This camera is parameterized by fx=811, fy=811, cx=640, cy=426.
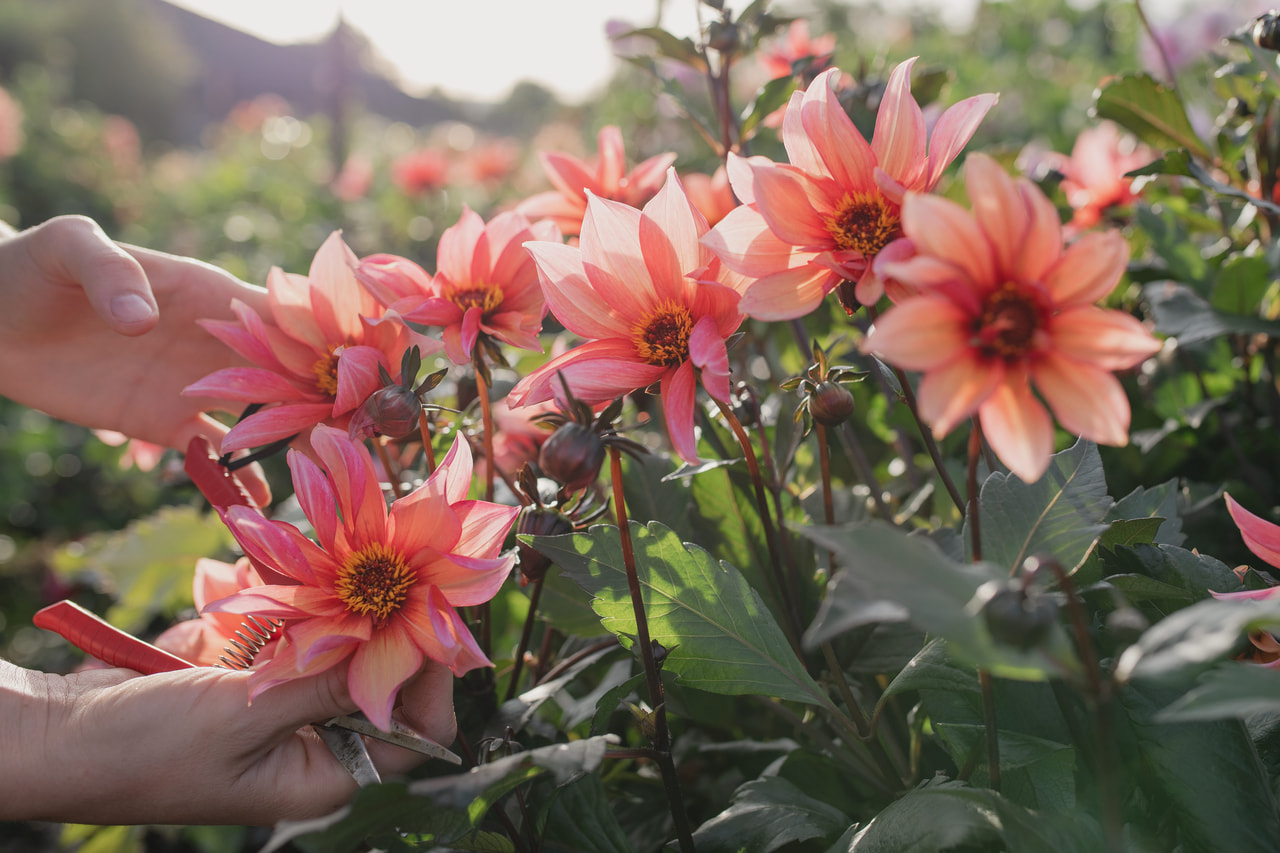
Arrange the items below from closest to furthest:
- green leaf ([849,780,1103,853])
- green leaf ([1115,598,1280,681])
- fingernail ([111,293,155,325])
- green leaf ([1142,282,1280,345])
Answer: green leaf ([1115,598,1280,681])
green leaf ([849,780,1103,853])
fingernail ([111,293,155,325])
green leaf ([1142,282,1280,345])

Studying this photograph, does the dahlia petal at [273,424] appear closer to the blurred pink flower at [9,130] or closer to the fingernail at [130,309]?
the fingernail at [130,309]

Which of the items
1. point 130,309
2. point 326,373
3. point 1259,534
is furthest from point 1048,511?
point 130,309

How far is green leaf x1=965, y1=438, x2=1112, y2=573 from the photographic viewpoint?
0.62m

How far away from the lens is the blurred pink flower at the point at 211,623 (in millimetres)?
830

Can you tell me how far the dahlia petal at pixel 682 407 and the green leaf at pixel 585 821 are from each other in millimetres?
385

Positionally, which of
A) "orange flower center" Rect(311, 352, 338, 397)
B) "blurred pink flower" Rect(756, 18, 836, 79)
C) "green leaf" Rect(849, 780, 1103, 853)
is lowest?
"green leaf" Rect(849, 780, 1103, 853)

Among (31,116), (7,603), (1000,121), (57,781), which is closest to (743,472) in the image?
(57,781)

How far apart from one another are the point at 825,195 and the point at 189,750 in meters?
0.68

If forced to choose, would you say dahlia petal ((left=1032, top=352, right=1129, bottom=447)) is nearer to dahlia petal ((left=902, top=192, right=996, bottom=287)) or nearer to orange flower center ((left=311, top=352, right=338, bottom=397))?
dahlia petal ((left=902, top=192, right=996, bottom=287))

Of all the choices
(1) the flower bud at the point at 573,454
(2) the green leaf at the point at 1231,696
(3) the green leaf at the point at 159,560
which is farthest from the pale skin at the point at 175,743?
(3) the green leaf at the point at 159,560

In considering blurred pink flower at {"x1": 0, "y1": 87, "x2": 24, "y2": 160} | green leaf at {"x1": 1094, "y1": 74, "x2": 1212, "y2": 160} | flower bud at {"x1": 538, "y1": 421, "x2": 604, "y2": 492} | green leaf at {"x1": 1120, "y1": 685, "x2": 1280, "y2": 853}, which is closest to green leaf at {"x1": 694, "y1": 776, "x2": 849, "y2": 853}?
green leaf at {"x1": 1120, "y1": 685, "x2": 1280, "y2": 853}

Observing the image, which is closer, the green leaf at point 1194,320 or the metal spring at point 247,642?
the metal spring at point 247,642

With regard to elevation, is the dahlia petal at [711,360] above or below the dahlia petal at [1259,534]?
above

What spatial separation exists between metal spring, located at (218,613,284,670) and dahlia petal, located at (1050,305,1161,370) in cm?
71
